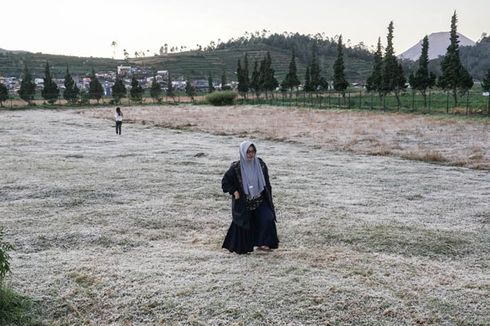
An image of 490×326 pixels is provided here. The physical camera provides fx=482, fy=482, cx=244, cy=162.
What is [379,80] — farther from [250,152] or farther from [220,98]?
[250,152]

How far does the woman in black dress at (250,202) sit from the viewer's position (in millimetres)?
7887

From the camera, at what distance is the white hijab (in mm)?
7855

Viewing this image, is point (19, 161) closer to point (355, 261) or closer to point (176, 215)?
point (176, 215)

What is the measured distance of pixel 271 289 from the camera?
7.09 meters

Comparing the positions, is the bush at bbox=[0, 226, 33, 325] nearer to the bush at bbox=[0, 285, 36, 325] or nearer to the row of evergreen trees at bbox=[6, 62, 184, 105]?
the bush at bbox=[0, 285, 36, 325]

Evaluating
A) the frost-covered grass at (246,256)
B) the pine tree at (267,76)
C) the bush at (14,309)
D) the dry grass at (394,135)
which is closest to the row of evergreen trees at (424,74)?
the dry grass at (394,135)

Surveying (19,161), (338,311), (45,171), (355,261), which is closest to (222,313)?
(338,311)

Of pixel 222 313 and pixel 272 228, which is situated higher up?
pixel 272 228

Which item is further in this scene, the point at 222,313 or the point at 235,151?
the point at 235,151

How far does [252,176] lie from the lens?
312 inches

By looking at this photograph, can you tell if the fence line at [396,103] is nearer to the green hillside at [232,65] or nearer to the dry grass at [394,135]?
the dry grass at [394,135]

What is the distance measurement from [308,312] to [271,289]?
0.79 m

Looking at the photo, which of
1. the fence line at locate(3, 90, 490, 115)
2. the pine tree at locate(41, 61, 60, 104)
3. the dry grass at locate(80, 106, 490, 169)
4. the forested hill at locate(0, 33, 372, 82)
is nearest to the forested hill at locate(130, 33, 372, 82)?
the forested hill at locate(0, 33, 372, 82)

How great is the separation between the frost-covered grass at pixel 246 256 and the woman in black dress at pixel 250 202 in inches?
12.4
